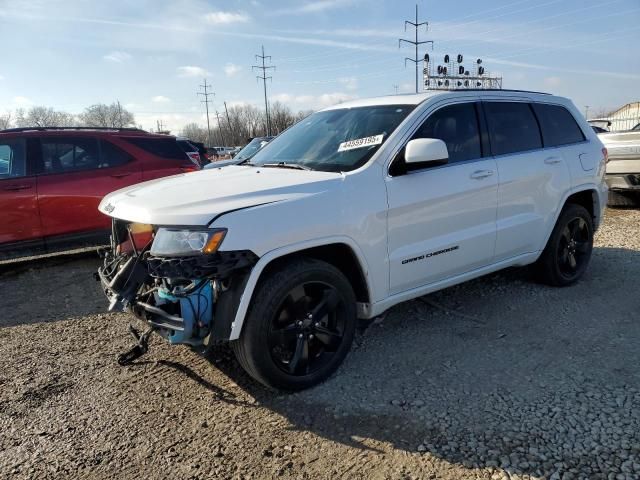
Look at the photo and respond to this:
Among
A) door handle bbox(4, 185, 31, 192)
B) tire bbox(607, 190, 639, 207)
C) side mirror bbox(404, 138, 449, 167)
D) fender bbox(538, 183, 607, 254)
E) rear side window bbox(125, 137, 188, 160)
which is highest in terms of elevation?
rear side window bbox(125, 137, 188, 160)

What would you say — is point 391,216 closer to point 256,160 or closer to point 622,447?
point 256,160

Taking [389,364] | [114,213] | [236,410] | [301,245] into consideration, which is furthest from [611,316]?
[114,213]

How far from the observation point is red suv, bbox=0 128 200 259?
6.24 meters

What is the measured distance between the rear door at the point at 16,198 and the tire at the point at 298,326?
4440 mm

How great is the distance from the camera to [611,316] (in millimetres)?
4398

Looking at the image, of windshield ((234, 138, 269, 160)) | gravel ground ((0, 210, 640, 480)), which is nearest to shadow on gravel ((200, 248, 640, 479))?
gravel ground ((0, 210, 640, 480))

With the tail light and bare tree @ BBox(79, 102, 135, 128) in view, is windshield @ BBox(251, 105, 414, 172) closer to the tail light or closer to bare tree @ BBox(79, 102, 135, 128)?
the tail light

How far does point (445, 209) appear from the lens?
3.82 metres

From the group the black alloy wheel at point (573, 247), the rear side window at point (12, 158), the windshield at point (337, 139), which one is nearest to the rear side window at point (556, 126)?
the black alloy wheel at point (573, 247)

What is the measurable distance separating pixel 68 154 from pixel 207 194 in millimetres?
4422

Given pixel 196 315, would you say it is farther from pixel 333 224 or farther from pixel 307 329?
pixel 333 224

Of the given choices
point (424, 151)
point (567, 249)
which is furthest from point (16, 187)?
point (567, 249)

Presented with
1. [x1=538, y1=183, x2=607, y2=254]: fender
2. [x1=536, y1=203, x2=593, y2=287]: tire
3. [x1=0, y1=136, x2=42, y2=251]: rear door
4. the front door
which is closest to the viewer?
the front door

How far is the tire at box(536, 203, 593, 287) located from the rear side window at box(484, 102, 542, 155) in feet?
2.73
